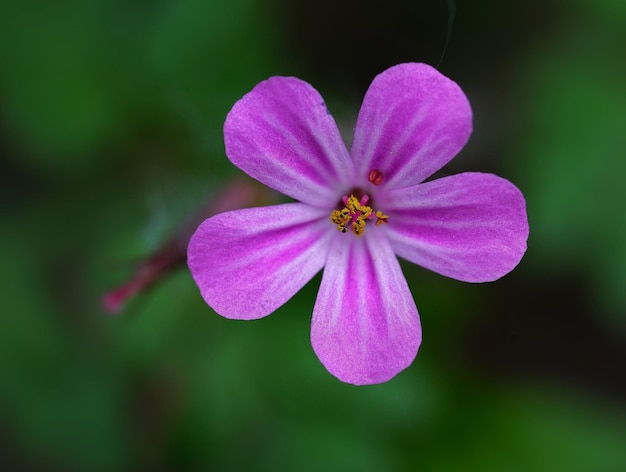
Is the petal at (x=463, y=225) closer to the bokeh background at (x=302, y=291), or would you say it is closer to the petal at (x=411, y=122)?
the petal at (x=411, y=122)

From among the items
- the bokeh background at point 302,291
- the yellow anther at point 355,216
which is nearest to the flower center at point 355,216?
the yellow anther at point 355,216

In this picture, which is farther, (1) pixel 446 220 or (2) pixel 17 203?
(2) pixel 17 203

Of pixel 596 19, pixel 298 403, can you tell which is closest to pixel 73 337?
pixel 298 403

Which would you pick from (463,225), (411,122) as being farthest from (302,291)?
(411,122)

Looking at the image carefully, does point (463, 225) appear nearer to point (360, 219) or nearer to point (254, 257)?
point (360, 219)

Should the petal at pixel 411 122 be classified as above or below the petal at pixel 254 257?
above

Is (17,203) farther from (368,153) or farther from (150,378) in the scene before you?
(368,153)

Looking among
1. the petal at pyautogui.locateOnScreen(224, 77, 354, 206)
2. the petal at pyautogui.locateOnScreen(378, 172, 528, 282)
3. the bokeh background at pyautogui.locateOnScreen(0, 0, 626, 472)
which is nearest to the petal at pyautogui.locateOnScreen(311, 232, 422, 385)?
the petal at pyautogui.locateOnScreen(378, 172, 528, 282)

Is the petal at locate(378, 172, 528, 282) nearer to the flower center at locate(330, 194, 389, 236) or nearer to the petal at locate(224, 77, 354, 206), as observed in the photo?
the flower center at locate(330, 194, 389, 236)
